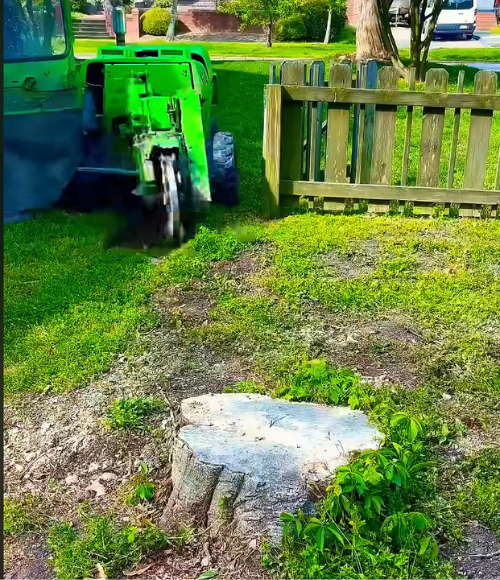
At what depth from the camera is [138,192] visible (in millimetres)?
6152

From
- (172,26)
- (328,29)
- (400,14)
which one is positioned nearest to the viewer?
(328,29)

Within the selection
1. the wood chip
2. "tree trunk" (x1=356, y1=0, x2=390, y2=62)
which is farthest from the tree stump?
"tree trunk" (x1=356, y1=0, x2=390, y2=62)

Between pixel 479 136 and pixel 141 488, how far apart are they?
4.57 m

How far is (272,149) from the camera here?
6.36m

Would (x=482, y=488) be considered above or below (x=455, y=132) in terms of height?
below

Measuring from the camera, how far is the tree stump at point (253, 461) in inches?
103

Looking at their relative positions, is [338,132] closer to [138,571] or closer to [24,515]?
[24,515]

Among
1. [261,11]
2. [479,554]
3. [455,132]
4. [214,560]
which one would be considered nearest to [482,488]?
[479,554]

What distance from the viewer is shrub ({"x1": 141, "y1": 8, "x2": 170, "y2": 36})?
3481cm

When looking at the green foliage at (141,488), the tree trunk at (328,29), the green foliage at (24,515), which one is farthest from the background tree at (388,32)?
the tree trunk at (328,29)

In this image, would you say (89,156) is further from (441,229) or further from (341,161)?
(441,229)

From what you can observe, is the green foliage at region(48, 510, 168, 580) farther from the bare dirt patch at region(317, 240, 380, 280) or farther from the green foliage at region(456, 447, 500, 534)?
the bare dirt patch at region(317, 240, 380, 280)

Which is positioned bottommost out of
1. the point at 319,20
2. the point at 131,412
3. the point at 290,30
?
the point at 131,412

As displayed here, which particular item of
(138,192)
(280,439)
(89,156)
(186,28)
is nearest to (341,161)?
(138,192)
